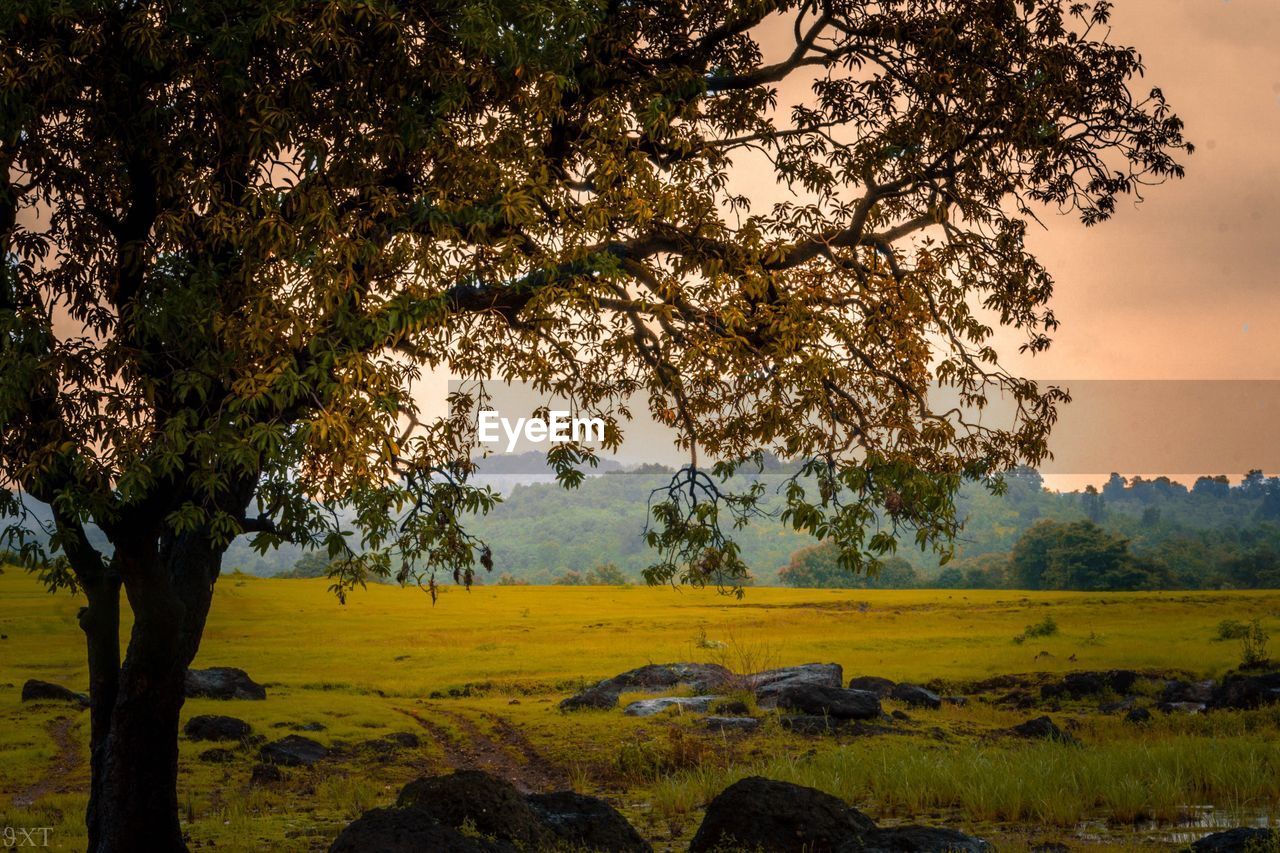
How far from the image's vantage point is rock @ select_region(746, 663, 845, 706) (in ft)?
104

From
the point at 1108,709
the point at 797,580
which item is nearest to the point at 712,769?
the point at 1108,709

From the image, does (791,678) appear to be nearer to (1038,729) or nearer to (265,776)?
(1038,729)

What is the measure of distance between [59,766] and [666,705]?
1558 cm

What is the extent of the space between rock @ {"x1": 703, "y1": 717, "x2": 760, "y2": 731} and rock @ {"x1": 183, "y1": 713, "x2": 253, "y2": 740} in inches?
456

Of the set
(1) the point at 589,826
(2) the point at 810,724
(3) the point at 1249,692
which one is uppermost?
(1) the point at 589,826

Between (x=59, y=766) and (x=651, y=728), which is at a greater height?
(x=651, y=728)

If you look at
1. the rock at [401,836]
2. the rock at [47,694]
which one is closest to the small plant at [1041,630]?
the rock at [47,694]

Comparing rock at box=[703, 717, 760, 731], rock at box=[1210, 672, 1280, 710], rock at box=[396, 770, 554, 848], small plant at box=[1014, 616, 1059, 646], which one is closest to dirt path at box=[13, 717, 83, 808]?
rock at box=[396, 770, 554, 848]

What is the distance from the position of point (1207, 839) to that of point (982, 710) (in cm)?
2232

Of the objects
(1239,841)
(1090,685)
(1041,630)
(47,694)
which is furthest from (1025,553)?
(1239,841)

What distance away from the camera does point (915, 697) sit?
33594mm

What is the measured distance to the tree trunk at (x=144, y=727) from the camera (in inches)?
572

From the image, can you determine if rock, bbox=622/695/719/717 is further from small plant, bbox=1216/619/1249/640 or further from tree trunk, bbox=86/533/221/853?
small plant, bbox=1216/619/1249/640

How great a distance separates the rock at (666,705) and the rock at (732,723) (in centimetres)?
255
